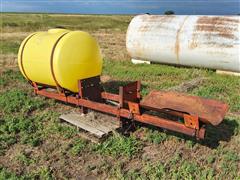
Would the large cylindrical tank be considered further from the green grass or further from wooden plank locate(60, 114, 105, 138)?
the green grass

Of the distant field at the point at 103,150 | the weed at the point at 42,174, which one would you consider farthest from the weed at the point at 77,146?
the weed at the point at 42,174

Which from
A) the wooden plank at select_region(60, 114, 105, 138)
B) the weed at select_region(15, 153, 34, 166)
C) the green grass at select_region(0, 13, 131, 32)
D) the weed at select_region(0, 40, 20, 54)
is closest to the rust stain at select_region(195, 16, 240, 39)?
the wooden plank at select_region(60, 114, 105, 138)

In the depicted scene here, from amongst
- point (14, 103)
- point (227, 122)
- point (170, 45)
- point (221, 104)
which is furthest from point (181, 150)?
point (170, 45)

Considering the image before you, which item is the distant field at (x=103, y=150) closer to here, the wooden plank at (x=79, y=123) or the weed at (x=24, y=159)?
the weed at (x=24, y=159)

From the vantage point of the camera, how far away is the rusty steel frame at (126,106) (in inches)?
188

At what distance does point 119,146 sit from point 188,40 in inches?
232

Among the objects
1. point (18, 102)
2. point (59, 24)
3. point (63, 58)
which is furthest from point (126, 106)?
point (59, 24)

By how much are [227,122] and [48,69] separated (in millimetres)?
3501

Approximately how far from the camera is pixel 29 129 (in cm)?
616

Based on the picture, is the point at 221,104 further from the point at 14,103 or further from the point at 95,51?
the point at 14,103

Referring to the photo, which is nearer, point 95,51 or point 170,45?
point 95,51

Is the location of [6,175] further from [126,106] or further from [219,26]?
[219,26]

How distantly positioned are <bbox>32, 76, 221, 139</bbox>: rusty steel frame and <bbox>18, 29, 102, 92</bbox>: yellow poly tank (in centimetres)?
25

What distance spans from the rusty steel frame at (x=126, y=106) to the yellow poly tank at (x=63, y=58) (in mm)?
248
